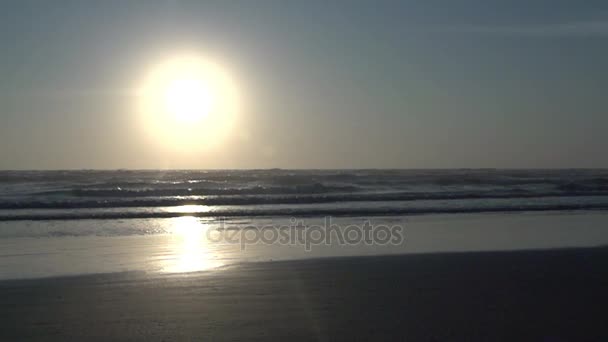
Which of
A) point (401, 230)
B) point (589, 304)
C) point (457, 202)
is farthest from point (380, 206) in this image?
point (589, 304)

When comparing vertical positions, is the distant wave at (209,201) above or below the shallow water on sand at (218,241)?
above

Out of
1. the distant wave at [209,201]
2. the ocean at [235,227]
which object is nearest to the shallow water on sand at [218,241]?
the ocean at [235,227]

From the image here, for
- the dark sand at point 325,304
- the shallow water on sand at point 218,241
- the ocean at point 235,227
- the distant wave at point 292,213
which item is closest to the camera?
the dark sand at point 325,304

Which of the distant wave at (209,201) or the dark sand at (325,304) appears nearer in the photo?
the dark sand at (325,304)

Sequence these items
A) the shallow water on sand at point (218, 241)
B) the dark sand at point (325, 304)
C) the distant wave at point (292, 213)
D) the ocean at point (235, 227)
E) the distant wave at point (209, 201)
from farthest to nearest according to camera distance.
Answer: the distant wave at point (209, 201) → the distant wave at point (292, 213) → the ocean at point (235, 227) → the shallow water on sand at point (218, 241) → the dark sand at point (325, 304)

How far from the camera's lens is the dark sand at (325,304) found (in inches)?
255

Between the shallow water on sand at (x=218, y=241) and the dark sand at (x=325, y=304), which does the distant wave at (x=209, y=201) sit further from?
the dark sand at (x=325, y=304)

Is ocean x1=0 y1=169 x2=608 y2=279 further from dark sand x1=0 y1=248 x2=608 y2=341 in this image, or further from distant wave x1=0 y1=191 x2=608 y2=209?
dark sand x1=0 y1=248 x2=608 y2=341

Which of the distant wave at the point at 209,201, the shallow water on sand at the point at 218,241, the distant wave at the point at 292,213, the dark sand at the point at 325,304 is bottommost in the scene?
the dark sand at the point at 325,304

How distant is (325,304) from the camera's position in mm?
7688

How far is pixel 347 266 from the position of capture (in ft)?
34.6

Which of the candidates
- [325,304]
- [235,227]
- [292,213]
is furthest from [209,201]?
[325,304]

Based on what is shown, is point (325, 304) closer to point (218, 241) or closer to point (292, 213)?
point (218, 241)

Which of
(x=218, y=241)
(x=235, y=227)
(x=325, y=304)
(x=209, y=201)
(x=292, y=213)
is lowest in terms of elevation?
(x=325, y=304)
